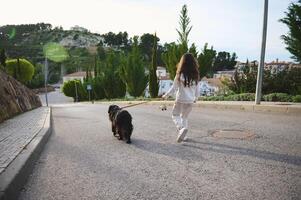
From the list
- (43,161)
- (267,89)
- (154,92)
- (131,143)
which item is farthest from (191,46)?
(43,161)

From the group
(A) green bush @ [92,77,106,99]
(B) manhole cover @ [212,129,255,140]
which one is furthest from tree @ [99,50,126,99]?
(B) manhole cover @ [212,129,255,140]

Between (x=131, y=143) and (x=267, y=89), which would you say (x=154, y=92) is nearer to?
(x=267, y=89)

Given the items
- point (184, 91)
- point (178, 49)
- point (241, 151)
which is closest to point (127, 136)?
point (184, 91)

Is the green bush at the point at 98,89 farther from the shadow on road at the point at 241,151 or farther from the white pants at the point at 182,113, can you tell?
the shadow on road at the point at 241,151

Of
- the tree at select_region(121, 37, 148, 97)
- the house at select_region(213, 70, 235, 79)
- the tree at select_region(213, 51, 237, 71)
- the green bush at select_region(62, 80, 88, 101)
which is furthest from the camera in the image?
the tree at select_region(213, 51, 237, 71)

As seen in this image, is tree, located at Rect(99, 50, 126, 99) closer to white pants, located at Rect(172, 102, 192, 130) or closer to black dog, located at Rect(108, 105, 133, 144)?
→ black dog, located at Rect(108, 105, 133, 144)

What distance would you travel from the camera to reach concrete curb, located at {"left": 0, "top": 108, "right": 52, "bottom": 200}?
4.11 metres

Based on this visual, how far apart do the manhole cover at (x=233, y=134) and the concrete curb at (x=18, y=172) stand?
13.0ft

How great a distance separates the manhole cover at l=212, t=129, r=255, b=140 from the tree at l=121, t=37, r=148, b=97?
27.1 metres

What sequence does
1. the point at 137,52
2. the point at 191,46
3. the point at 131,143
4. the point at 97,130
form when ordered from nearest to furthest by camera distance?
the point at 131,143
the point at 97,130
the point at 191,46
the point at 137,52

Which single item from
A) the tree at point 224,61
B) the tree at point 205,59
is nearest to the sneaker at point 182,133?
the tree at point 205,59

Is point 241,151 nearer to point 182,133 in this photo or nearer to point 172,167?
point 182,133

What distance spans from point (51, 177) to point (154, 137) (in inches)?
131

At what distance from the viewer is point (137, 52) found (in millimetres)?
36406
